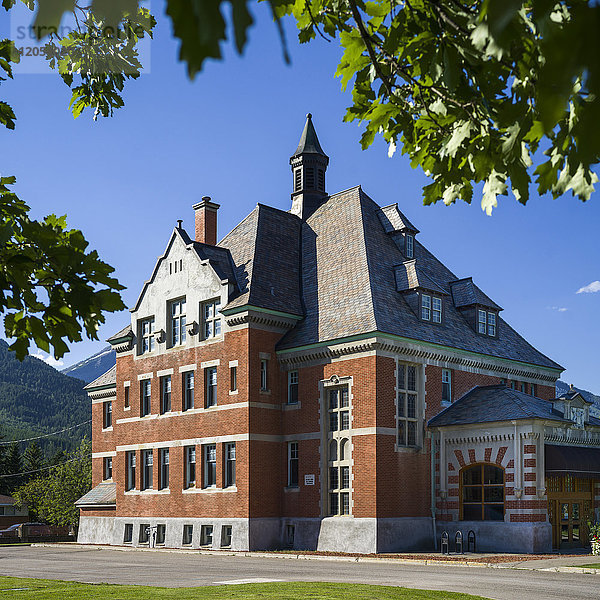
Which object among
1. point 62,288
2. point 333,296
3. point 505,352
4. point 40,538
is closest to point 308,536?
point 333,296

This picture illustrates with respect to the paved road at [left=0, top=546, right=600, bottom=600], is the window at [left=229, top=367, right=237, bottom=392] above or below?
above

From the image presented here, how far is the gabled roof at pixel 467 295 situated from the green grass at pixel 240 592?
2377 centimetres

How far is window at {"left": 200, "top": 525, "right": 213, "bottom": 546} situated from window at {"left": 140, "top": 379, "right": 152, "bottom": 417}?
24.0 ft

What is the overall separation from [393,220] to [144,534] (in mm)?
19826

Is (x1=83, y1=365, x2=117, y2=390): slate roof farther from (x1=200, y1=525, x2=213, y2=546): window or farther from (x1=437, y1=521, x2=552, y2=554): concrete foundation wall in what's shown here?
→ (x1=437, y1=521, x2=552, y2=554): concrete foundation wall

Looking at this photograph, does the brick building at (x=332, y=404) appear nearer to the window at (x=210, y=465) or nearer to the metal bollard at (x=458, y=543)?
the window at (x=210, y=465)

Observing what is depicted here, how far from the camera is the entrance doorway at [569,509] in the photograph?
32.3m

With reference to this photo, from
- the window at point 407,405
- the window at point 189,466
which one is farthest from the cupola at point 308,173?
the window at point 189,466

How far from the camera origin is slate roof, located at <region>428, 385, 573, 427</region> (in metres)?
32.0

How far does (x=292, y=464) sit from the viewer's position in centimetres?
3634

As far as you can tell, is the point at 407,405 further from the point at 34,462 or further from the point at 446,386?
the point at 34,462

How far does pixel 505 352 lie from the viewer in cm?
3997

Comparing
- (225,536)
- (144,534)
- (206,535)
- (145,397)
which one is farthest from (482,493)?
(145,397)

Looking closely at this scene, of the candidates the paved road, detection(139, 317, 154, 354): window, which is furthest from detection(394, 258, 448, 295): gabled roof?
the paved road
